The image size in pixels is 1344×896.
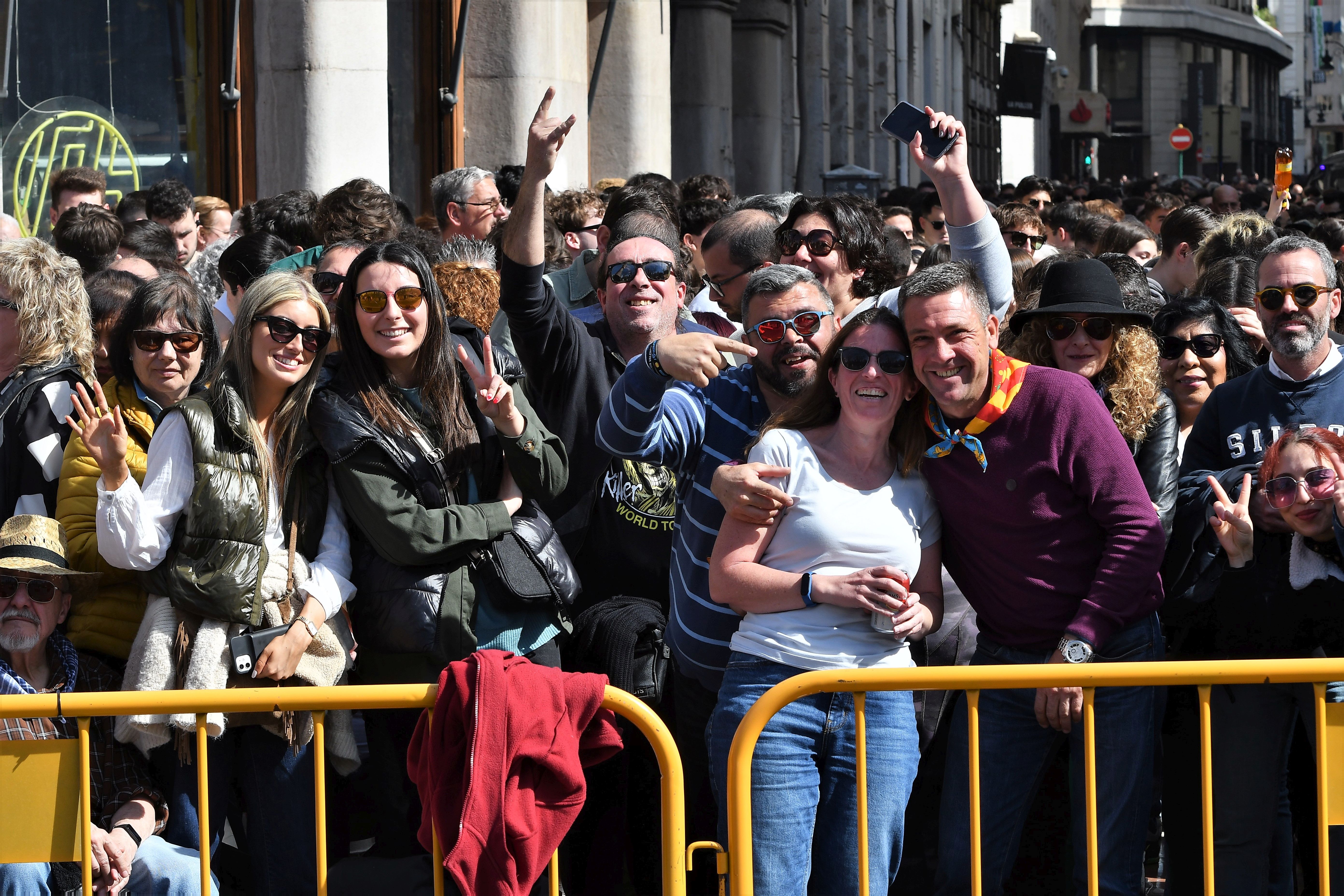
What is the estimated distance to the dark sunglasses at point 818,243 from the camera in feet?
17.3

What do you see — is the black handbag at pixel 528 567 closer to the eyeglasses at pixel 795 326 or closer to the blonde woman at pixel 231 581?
the blonde woman at pixel 231 581

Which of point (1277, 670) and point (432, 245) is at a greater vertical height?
point (432, 245)

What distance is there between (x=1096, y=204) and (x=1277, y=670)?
24.6 feet

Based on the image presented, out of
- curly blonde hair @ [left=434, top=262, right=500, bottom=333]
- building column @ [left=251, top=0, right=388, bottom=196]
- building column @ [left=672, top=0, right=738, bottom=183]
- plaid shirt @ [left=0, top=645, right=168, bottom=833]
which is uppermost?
building column @ [left=672, top=0, right=738, bottom=183]

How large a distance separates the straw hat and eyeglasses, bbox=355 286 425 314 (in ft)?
3.33

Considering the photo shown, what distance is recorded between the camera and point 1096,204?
34.8 feet

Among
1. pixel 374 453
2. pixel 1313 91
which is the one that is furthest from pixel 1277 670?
pixel 1313 91

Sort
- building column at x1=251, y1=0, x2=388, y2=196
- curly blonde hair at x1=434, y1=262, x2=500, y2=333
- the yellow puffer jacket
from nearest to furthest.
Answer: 1. the yellow puffer jacket
2. curly blonde hair at x1=434, y1=262, x2=500, y2=333
3. building column at x1=251, y1=0, x2=388, y2=196

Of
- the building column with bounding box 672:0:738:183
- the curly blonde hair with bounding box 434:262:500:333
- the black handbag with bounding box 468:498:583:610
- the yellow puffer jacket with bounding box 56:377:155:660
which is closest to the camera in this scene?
the yellow puffer jacket with bounding box 56:377:155:660

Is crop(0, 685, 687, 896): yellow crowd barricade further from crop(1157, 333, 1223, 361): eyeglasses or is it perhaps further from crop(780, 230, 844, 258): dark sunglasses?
crop(1157, 333, 1223, 361): eyeglasses

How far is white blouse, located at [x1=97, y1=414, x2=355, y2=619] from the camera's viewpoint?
13.0 feet

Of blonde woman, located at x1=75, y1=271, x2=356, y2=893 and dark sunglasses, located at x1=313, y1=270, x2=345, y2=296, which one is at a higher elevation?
dark sunglasses, located at x1=313, y1=270, x2=345, y2=296

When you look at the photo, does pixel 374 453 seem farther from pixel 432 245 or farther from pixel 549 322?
pixel 432 245

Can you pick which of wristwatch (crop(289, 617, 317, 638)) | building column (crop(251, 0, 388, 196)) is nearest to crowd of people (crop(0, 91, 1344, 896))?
wristwatch (crop(289, 617, 317, 638))
